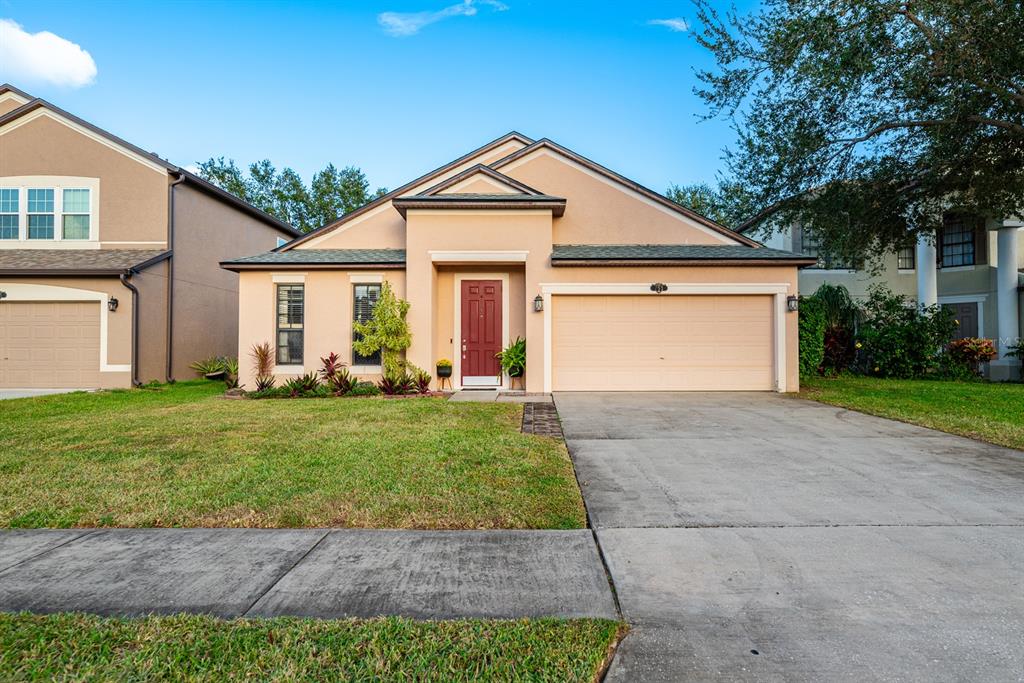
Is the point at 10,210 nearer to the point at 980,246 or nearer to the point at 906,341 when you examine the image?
the point at 906,341

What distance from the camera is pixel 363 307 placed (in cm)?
1238

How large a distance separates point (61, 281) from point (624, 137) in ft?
52.7

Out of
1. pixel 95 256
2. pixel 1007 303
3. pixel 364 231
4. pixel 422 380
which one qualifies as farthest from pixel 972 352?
pixel 95 256

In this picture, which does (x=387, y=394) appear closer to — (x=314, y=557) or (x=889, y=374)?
(x=314, y=557)

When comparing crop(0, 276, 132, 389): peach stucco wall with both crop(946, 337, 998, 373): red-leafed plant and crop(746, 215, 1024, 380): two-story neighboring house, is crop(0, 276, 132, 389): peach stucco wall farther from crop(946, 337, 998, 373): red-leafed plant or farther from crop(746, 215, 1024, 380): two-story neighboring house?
crop(946, 337, 998, 373): red-leafed plant

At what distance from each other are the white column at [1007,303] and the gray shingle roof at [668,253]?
8.07m

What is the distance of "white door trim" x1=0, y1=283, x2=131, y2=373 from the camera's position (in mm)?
13203

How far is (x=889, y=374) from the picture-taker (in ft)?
48.8

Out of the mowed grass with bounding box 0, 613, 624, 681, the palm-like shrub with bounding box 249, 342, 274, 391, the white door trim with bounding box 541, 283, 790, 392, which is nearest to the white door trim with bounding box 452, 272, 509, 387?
the white door trim with bounding box 541, 283, 790, 392

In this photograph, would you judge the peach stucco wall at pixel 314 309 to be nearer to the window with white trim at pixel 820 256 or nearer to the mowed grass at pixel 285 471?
the mowed grass at pixel 285 471

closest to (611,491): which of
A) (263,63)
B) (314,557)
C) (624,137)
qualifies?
(314,557)

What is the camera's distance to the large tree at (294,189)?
38219 mm

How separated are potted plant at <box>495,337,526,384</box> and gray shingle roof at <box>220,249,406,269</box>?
3176mm

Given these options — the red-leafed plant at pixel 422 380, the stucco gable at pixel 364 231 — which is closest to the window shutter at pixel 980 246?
the red-leafed plant at pixel 422 380
